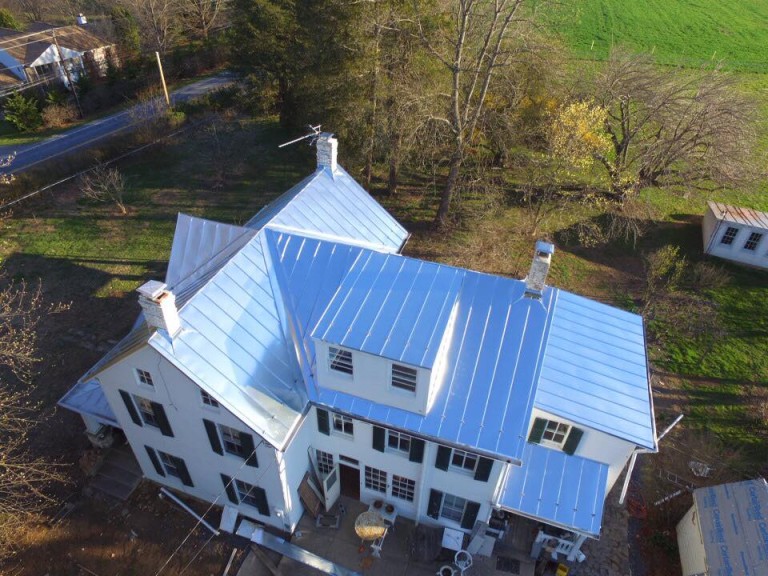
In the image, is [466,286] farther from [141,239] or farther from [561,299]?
[141,239]

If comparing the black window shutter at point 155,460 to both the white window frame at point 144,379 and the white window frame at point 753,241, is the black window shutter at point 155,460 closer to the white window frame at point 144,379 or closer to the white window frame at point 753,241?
the white window frame at point 144,379

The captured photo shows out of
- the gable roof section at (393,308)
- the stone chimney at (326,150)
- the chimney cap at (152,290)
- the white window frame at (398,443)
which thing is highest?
the chimney cap at (152,290)

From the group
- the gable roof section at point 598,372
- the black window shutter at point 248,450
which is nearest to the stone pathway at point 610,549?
the gable roof section at point 598,372

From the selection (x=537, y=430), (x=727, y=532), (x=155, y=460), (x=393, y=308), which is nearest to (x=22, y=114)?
(x=155, y=460)

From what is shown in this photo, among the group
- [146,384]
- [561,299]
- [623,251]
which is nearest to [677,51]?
[623,251]

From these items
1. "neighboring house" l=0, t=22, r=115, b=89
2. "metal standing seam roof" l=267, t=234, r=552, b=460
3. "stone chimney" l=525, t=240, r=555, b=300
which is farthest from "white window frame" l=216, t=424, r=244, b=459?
"neighboring house" l=0, t=22, r=115, b=89

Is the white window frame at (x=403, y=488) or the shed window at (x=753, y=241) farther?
the shed window at (x=753, y=241)
